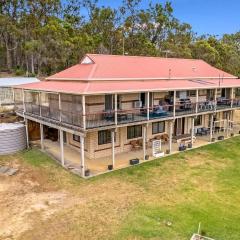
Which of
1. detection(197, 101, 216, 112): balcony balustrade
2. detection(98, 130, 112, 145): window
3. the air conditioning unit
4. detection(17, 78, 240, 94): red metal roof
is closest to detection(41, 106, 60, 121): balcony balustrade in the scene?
detection(17, 78, 240, 94): red metal roof

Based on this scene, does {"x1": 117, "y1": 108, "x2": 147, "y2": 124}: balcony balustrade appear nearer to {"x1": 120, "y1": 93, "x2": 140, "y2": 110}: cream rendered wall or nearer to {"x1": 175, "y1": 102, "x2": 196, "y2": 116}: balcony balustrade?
{"x1": 120, "y1": 93, "x2": 140, "y2": 110}: cream rendered wall

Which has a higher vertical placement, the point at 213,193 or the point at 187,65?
the point at 187,65

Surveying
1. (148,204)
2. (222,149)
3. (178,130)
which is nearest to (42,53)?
(178,130)

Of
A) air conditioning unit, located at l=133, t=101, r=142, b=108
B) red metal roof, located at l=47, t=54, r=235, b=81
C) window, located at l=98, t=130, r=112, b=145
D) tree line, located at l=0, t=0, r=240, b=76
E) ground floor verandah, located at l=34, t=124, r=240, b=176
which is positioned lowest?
ground floor verandah, located at l=34, t=124, r=240, b=176

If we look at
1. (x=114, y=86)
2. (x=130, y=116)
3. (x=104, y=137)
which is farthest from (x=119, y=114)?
(x=104, y=137)

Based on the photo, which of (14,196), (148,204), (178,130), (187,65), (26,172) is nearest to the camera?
(148,204)

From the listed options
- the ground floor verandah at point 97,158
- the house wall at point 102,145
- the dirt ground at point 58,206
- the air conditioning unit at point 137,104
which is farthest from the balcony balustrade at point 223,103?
the dirt ground at point 58,206

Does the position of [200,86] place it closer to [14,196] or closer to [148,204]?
[148,204]
